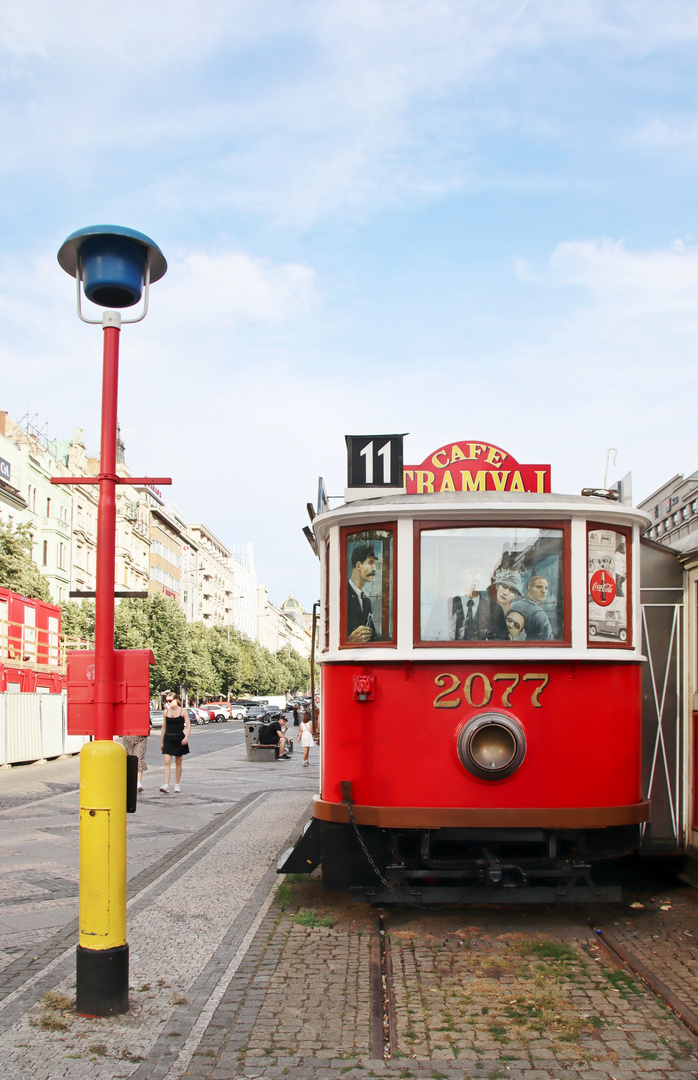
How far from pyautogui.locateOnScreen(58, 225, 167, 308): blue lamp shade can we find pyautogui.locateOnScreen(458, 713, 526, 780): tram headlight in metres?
3.27

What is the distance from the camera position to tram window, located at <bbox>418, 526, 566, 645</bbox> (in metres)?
6.45

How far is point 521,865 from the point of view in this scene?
6.36 metres

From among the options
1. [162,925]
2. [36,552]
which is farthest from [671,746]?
[36,552]

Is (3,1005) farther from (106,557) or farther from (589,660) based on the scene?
(589,660)

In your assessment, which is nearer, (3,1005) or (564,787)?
(3,1005)

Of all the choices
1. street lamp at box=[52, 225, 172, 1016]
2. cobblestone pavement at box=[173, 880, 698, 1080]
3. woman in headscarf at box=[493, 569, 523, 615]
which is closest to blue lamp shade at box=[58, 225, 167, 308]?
street lamp at box=[52, 225, 172, 1016]

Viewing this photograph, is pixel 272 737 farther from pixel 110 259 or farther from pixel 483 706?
pixel 110 259

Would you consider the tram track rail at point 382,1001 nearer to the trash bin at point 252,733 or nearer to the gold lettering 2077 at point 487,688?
the gold lettering 2077 at point 487,688

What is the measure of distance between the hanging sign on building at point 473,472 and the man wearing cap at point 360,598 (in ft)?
3.43

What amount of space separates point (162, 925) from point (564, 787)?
2767 mm

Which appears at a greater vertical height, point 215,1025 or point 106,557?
point 106,557

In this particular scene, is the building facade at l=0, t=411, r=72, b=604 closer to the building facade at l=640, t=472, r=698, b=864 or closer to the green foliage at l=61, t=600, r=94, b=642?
the green foliage at l=61, t=600, r=94, b=642

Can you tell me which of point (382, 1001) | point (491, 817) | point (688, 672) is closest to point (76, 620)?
point (688, 672)

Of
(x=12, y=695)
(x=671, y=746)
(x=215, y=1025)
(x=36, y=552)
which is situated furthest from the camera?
(x=36, y=552)
